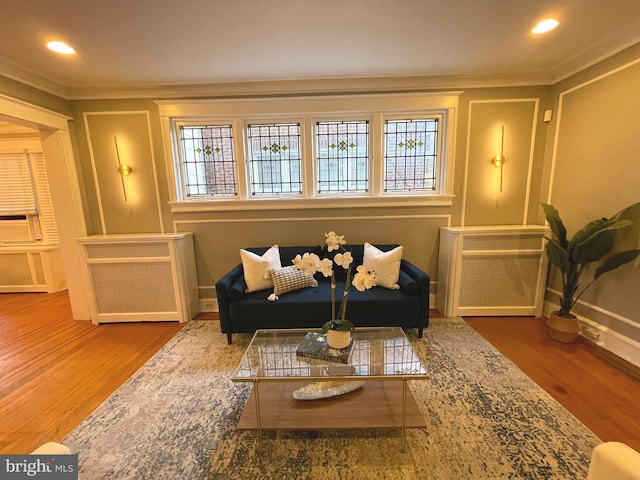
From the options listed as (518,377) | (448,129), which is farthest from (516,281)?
(448,129)

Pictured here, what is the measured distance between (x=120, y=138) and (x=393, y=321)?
362 centimetres

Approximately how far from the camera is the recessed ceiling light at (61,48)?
82.8 inches

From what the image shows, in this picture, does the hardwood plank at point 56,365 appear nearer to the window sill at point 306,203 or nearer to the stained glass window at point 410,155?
the window sill at point 306,203

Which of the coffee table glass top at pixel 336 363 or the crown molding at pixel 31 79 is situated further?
the crown molding at pixel 31 79

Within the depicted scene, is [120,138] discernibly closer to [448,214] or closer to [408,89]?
[408,89]

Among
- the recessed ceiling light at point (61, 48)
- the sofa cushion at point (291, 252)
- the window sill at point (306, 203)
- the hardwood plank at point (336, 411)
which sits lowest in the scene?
the hardwood plank at point (336, 411)

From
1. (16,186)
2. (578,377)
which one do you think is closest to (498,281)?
(578,377)

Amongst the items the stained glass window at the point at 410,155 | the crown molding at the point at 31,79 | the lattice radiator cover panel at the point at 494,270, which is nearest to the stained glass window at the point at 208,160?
the crown molding at the point at 31,79

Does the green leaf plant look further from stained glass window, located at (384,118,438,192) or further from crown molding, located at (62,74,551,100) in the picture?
crown molding, located at (62,74,551,100)

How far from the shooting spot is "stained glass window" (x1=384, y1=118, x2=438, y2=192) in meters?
3.13

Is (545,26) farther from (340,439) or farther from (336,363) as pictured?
(340,439)

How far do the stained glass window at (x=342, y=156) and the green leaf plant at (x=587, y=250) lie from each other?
6.16ft

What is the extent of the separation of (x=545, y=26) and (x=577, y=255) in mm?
1877

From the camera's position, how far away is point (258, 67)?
2.60 m
